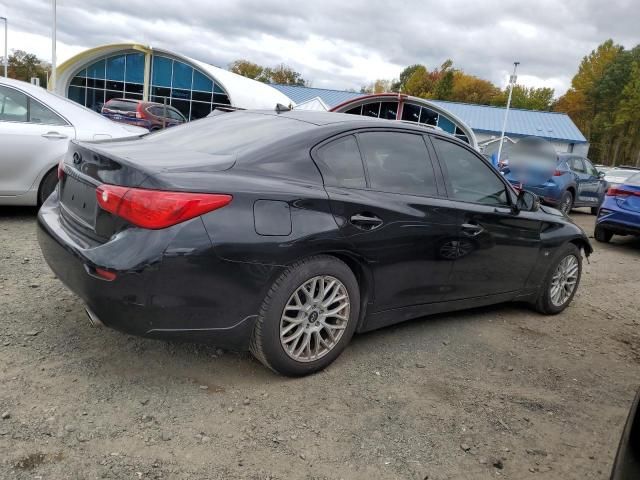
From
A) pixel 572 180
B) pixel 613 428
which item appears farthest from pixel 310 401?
pixel 572 180

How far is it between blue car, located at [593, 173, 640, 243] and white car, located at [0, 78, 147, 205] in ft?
24.6

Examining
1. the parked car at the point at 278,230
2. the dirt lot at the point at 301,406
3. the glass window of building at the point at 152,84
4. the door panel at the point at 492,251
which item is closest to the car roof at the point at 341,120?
the parked car at the point at 278,230

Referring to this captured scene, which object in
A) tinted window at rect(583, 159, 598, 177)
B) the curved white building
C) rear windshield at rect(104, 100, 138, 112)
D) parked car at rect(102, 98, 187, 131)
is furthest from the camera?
the curved white building

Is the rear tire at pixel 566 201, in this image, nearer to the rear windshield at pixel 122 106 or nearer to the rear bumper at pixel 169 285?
the rear bumper at pixel 169 285

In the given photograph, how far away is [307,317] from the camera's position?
3070 millimetres

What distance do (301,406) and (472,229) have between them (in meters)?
1.82

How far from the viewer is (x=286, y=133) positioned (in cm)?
325

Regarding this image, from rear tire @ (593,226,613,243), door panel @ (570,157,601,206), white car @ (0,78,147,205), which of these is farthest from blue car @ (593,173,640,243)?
white car @ (0,78,147,205)

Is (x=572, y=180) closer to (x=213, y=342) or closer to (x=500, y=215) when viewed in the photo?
(x=500, y=215)

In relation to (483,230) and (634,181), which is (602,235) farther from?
(483,230)

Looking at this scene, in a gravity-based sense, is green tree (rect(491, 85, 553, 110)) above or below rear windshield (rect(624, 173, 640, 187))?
above

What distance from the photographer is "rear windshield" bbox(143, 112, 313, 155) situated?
3191 millimetres

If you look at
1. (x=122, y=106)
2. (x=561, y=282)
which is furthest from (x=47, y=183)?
(x=122, y=106)

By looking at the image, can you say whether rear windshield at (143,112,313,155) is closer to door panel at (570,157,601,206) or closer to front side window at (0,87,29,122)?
front side window at (0,87,29,122)
